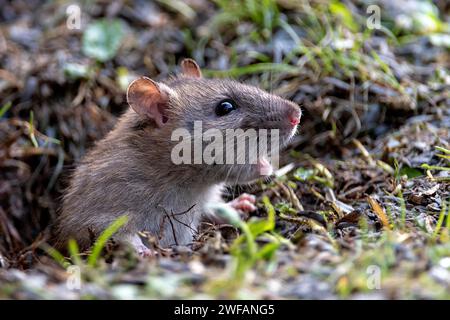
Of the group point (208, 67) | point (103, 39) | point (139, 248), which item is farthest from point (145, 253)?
point (103, 39)

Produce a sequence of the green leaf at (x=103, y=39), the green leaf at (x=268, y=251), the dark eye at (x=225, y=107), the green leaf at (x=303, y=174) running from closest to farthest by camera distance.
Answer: the green leaf at (x=268, y=251) → the dark eye at (x=225, y=107) → the green leaf at (x=303, y=174) → the green leaf at (x=103, y=39)

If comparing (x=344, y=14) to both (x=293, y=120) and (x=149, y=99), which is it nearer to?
(x=293, y=120)

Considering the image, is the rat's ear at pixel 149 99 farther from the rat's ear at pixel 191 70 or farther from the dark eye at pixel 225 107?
the rat's ear at pixel 191 70

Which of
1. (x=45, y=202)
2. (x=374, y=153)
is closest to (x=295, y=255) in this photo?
(x=374, y=153)

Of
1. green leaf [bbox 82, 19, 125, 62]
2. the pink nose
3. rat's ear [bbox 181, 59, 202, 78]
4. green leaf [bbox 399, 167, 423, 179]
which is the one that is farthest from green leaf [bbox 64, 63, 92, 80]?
green leaf [bbox 399, 167, 423, 179]

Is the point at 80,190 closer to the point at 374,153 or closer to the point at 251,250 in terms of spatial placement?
the point at 251,250

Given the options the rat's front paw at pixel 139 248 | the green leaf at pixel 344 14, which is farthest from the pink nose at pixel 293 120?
the green leaf at pixel 344 14

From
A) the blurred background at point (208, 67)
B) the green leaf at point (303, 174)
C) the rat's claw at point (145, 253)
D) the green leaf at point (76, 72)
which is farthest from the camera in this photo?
the green leaf at point (76, 72)
